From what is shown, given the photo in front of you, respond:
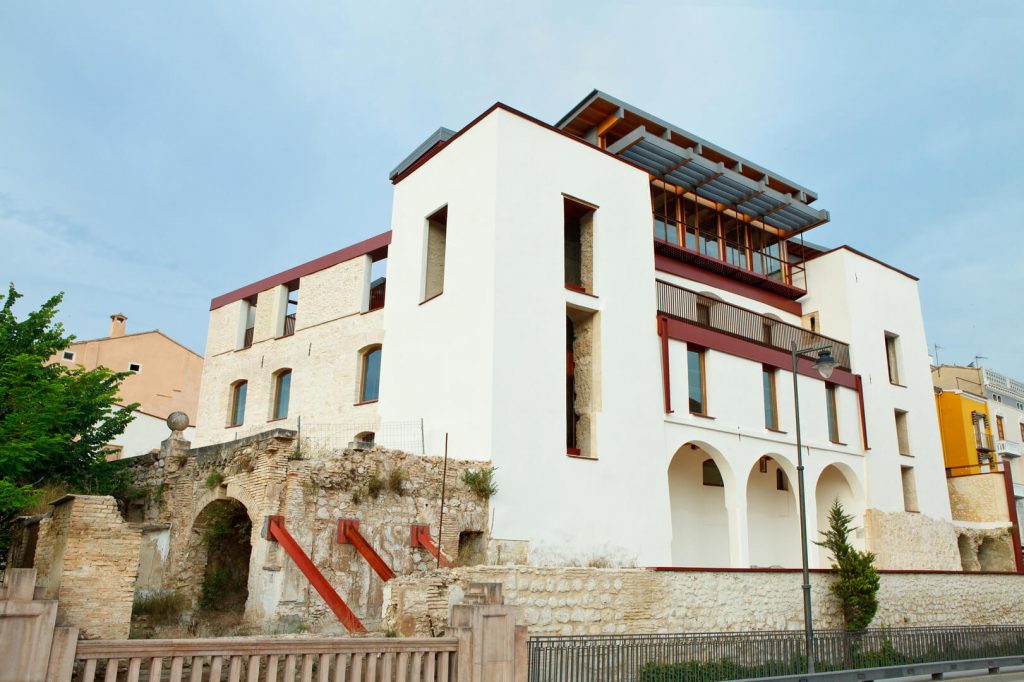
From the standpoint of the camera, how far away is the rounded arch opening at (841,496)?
24.5 meters

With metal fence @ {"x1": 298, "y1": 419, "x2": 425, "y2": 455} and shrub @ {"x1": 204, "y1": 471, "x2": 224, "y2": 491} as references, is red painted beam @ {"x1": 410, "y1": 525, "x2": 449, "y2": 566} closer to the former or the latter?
metal fence @ {"x1": 298, "y1": 419, "x2": 425, "y2": 455}

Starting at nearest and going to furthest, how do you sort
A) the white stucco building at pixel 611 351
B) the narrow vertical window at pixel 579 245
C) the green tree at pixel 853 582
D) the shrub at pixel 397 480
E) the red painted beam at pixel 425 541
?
the red painted beam at pixel 425 541
the shrub at pixel 397 480
the white stucco building at pixel 611 351
the green tree at pixel 853 582
the narrow vertical window at pixel 579 245

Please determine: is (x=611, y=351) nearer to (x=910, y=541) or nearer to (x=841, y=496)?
(x=841, y=496)

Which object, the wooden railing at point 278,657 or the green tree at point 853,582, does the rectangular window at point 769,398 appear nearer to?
the green tree at point 853,582

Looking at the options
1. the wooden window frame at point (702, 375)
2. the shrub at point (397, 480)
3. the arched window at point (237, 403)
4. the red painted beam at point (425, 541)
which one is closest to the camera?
the red painted beam at point (425, 541)

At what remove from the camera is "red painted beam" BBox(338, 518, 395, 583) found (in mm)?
13758

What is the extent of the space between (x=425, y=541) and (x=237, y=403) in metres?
15.3

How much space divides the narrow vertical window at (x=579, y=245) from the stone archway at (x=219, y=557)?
29.3 ft

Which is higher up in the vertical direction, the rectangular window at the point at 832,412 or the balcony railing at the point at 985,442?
the balcony railing at the point at 985,442

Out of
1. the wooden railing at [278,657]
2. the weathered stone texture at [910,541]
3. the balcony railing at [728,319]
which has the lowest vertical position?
the wooden railing at [278,657]

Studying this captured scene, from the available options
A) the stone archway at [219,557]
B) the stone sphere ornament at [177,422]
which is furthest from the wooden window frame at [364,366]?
the stone archway at [219,557]

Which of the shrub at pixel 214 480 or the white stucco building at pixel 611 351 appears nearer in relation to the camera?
the shrub at pixel 214 480

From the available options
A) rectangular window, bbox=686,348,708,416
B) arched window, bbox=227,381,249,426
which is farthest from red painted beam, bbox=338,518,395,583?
arched window, bbox=227,381,249,426

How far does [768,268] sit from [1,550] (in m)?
24.1
